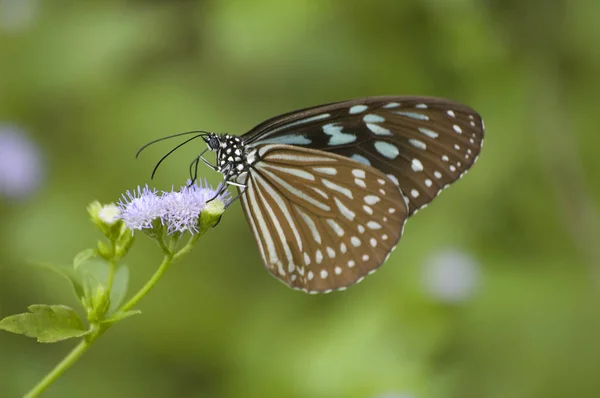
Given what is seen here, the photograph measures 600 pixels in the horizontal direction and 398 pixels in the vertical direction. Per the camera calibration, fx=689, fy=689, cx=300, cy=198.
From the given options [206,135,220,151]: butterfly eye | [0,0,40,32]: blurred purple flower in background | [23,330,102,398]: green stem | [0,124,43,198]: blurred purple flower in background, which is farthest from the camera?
[0,0,40,32]: blurred purple flower in background

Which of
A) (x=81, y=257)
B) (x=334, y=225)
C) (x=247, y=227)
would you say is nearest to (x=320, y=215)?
(x=334, y=225)

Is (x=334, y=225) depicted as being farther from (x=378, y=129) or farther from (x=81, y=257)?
(x=81, y=257)

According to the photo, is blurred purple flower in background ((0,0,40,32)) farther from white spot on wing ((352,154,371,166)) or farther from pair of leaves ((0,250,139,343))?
pair of leaves ((0,250,139,343))

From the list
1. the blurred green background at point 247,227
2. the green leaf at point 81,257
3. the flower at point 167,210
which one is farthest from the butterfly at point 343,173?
the blurred green background at point 247,227

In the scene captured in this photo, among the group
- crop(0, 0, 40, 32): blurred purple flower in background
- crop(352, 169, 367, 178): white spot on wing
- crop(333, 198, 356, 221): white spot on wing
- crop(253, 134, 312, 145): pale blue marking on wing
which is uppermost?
crop(0, 0, 40, 32): blurred purple flower in background

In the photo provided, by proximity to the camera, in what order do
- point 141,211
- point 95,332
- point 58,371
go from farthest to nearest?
point 141,211 < point 95,332 < point 58,371

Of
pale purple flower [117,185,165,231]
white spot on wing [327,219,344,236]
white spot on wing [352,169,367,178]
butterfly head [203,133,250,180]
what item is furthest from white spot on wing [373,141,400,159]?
pale purple flower [117,185,165,231]

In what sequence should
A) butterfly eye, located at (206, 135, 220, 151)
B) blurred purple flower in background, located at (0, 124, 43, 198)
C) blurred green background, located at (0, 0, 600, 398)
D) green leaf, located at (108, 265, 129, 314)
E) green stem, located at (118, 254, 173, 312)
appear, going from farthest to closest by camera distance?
blurred purple flower in background, located at (0, 124, 43, 198) < blurred green background, located at (0, 0, 600, 398) < butterfly eye, located at (206, 135, 220, 151) < green leaf, located at (108, 265, 129, 314) < green stem, located at (118, 254, 173, 312)
